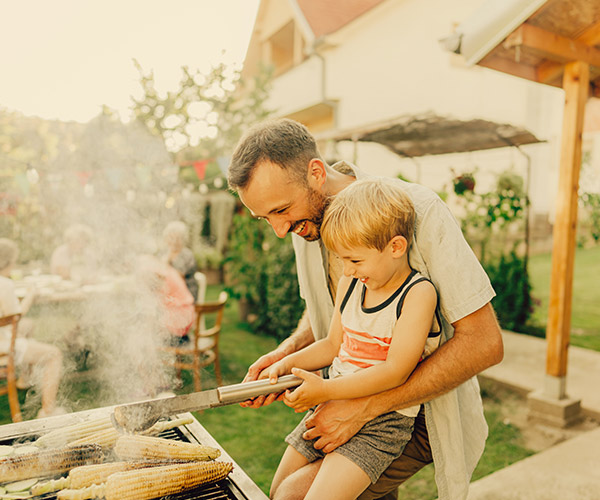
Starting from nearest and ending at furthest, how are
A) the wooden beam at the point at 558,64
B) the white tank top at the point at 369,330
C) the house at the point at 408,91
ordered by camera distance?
the white tank top at the point at 369,330 → the wooden beam at the point at 558,64 → the house at the point at 408,91

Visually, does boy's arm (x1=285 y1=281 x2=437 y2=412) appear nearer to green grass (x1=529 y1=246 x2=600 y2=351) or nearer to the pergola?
the pergola

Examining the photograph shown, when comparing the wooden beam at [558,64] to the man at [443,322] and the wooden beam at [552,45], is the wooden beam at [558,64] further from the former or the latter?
the man at [443,322]

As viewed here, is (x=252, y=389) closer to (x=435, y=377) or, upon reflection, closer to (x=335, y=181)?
(x=435, y=377)

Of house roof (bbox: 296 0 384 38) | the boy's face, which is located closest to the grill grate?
the boy's face

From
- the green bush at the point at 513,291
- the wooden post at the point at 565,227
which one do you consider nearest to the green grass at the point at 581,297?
the green bush at the point at 513,291

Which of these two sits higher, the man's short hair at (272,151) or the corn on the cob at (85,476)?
the man's short hair at (272,151)

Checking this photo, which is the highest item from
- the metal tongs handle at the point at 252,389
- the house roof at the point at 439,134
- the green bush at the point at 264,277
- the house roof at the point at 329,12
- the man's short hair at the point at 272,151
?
the house roof at the point at 329,12

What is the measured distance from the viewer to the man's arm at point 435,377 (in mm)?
1726

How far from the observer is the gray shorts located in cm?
170

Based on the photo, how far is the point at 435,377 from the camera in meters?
1.72

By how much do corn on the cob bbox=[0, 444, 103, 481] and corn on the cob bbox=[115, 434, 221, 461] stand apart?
0.34ft

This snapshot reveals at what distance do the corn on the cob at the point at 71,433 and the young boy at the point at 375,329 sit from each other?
2.59 feet

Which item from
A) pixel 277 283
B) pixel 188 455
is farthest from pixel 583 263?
pixel 188 455

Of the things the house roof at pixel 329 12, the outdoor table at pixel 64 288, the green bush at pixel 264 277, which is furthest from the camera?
the house roof at pixel 329 12
